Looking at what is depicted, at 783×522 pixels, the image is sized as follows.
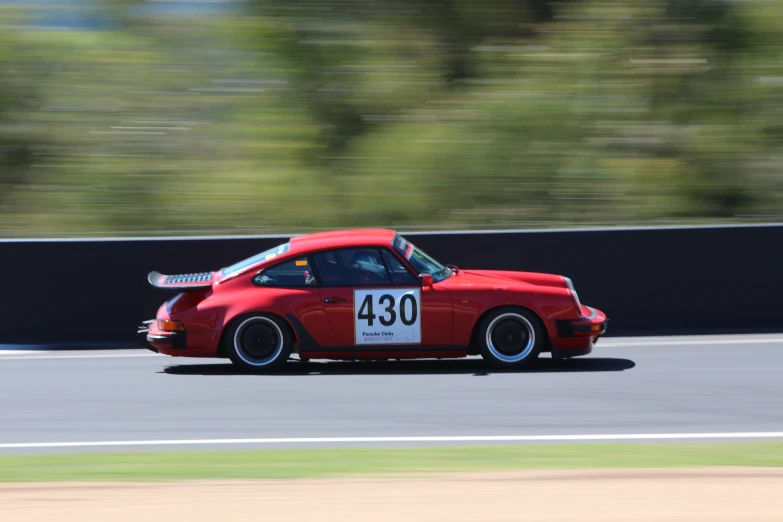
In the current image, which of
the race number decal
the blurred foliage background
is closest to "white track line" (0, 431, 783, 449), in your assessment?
the race number decal

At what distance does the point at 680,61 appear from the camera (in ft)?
60.1

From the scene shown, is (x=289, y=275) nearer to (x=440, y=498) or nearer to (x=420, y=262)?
(x=420, y=262)

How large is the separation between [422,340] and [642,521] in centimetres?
442

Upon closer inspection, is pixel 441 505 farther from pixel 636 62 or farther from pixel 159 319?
pixel 636 62

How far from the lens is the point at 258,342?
31.7 feet

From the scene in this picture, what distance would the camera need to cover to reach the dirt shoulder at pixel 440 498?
5.25m

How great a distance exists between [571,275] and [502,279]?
6.30ft

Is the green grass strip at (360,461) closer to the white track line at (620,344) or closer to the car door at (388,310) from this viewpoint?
the car door at (388,310)

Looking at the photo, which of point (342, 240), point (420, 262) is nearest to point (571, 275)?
point (420, 262)

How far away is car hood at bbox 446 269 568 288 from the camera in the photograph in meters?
9.57

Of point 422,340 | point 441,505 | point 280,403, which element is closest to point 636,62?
point 422,340

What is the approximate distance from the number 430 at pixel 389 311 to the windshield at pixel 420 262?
1.07 ft

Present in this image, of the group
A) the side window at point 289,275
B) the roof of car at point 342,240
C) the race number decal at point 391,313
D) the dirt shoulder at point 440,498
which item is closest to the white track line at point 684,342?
the race number decal at point 391,313

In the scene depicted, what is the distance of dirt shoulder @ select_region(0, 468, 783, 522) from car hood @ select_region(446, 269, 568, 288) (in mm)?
3616
